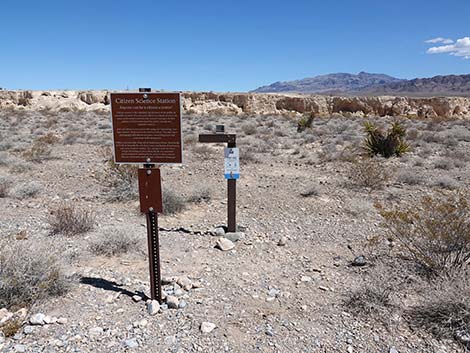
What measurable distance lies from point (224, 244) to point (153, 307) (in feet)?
5.88

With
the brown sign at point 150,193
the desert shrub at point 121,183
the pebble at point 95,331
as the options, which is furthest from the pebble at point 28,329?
the desert shrub at point 121,183

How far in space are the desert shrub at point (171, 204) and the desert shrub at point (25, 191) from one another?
265 centimetres

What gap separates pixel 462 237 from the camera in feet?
13.6

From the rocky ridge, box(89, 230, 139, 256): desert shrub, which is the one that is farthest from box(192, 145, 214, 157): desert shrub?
the rocky ridge

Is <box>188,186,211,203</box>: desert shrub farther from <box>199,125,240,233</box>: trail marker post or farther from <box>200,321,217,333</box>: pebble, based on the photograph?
<box>200,321,217,333</box>: pebble

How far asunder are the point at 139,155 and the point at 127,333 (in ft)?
4.93

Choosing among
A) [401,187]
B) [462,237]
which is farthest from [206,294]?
[401,187]

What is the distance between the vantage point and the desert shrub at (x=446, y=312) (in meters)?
3.17

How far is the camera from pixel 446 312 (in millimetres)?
3277

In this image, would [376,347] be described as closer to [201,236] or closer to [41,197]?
[201,236]

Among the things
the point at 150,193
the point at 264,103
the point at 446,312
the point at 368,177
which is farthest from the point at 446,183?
the point at 264,103

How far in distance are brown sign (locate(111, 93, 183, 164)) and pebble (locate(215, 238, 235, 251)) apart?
78.7 inches

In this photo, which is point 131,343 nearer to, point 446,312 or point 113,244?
point 113,244

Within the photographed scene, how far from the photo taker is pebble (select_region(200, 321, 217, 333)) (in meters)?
3.30
